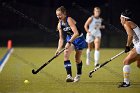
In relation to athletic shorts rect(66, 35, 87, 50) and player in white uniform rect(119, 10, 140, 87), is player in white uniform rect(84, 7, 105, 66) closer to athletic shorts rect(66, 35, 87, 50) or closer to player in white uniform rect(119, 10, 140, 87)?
athletic shorts rect(66, 35, 87, 50)

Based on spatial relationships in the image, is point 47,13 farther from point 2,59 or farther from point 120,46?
point 2,59

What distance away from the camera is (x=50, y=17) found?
2622 centimetres

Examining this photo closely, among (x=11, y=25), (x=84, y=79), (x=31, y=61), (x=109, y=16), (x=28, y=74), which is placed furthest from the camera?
(x=11, y=25)

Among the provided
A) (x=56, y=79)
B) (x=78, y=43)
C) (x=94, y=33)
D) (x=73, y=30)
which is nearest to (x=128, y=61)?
(x=73, y=30)

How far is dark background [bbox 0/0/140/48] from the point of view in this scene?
25.5 m

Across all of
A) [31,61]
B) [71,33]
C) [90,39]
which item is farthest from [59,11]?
[31,61]

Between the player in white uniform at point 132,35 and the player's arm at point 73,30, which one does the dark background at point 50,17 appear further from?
the player in white uniform at point 132,35

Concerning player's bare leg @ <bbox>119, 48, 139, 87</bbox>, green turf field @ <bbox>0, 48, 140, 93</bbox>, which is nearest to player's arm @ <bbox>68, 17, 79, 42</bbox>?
green turf field @ <bbox>0, 48, 140, 93</bbox>

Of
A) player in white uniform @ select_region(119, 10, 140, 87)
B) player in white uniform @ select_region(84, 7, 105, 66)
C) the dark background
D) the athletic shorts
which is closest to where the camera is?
player in white uniform @ select_region(119, 10, 140, 87)

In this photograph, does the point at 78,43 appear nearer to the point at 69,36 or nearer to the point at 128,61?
the point at 69,36

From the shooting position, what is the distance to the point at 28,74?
14.3 meters

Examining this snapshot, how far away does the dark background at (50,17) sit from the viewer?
83.8 ft

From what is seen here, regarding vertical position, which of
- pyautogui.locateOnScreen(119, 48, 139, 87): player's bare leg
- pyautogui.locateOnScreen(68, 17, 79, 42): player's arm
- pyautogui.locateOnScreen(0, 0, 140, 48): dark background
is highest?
pyautogui.locateOnScreen(68, 17, 79, 42): player's arm

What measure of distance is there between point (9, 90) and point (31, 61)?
6787 millimetres
